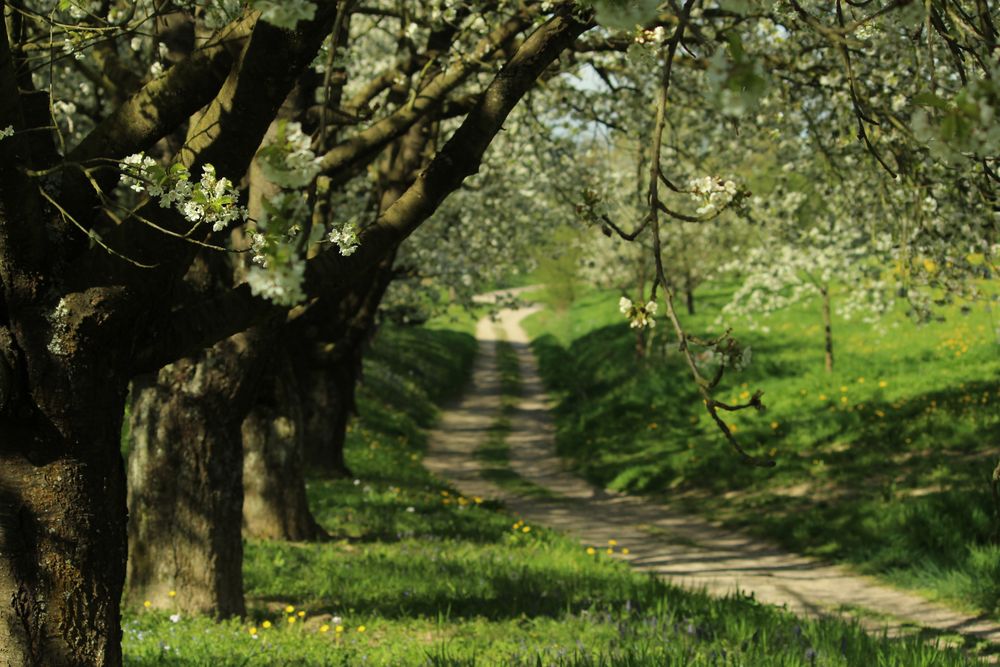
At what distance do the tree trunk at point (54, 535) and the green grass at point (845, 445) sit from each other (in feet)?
21.6

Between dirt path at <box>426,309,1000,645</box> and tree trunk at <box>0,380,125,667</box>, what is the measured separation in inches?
239

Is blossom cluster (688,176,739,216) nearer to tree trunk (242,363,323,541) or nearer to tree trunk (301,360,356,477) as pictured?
tree trunk (242,363,323,541)

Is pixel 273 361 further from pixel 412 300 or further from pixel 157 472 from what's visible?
pixel 412 300

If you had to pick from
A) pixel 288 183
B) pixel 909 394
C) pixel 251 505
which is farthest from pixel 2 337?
pixel 909 394

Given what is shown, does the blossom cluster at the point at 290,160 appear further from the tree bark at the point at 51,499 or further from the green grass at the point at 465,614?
the green grass at the point at 465,614

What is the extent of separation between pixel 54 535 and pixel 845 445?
14014 millimetres

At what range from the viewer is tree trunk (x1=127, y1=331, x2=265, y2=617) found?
22.8 ft

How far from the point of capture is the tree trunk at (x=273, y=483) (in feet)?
33.0

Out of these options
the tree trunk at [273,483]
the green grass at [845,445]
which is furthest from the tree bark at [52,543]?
the green grass at [845,445]

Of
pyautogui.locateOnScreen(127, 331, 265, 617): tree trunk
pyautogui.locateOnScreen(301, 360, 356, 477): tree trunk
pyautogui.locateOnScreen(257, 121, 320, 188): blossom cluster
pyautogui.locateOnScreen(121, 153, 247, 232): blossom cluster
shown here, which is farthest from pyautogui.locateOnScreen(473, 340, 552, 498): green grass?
pyautogui.locateOnScreen(257, 121, 320, 188): blossom cluster

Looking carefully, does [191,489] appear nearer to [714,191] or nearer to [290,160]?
[714,191]

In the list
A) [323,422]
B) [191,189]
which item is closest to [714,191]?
[191,189]

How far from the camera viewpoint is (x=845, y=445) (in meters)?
15.8

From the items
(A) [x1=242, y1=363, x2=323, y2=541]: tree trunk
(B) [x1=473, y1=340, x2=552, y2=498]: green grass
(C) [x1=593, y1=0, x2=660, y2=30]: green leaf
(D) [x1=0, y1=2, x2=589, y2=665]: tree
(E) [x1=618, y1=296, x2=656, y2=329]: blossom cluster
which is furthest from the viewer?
(B) [x1=473, y1=340, x2=552, y2=498]: green grass
